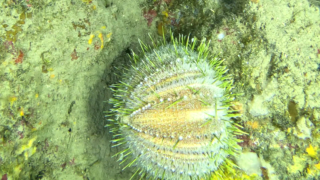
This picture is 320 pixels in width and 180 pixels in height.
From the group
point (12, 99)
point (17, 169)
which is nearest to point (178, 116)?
point (12, 99)

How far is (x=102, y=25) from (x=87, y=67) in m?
0.78

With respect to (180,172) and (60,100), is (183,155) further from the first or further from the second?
(60,100)

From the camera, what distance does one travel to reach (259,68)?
2988 millimetres

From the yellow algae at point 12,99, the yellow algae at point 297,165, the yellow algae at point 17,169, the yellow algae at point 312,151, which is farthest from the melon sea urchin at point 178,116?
the yellow algae at point 17,169

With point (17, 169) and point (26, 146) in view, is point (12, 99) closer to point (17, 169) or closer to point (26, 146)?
point (26, 146)

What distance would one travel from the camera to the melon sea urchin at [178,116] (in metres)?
2.73

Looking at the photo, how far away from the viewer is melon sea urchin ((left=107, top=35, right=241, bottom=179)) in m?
2.73

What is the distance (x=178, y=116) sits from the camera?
271cm

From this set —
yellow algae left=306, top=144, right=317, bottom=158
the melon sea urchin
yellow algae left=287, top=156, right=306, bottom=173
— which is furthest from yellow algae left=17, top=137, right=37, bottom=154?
yellow algae left=306, top=144, right=317, bottom=158

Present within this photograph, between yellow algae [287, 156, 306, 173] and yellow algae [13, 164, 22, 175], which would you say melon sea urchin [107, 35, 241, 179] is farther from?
yellow algae [13, 164, 22, 175]

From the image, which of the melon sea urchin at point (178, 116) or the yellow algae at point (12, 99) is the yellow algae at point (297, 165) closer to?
the melon sea urchin at point (178, 116)

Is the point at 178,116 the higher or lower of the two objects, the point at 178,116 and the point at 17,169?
the higher

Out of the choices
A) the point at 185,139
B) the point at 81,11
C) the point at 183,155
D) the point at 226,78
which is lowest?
the point at 183,155

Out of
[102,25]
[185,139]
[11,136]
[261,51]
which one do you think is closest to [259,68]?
[261,51]
